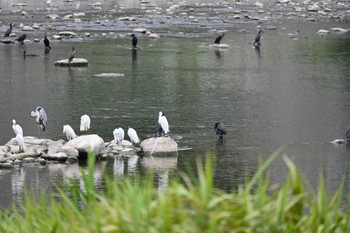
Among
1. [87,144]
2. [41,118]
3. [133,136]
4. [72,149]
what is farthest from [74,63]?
[72,149]

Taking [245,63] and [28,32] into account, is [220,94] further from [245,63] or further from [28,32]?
[28,32]

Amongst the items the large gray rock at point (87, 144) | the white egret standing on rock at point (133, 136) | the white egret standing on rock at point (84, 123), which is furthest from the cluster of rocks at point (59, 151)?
the white egret standing on rock at point (84, 123)

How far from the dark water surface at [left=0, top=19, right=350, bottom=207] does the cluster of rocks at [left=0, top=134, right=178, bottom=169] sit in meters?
0.49

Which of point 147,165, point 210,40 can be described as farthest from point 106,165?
point 210,40

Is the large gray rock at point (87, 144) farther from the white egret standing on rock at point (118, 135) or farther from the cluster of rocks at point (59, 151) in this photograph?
the white egret standing on rock at point (118, 135)

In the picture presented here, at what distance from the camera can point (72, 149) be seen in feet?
72.1

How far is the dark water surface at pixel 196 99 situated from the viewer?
69.2ft

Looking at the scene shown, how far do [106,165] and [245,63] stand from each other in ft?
77.1

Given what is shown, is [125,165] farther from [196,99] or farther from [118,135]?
[196,99]

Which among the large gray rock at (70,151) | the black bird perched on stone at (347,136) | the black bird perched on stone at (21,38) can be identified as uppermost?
the large gray rock at (70,151)

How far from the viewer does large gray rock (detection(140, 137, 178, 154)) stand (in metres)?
22.5

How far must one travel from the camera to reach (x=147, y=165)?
Answer: 21.3 meters

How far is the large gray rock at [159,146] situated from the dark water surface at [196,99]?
332 mm

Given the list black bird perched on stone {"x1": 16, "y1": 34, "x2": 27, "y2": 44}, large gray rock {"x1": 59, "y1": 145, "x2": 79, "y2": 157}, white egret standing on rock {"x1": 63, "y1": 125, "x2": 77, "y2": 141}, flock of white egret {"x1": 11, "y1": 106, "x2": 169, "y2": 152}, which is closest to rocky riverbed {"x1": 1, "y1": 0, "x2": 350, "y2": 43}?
black bird perched on stone {"x1": 16, "y1": 34, "x2": 27, "y2": 44}
